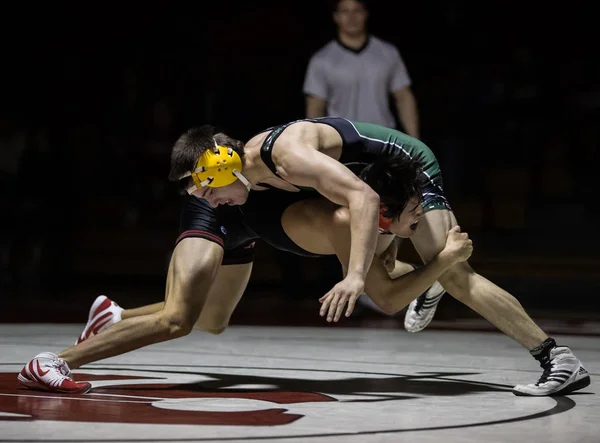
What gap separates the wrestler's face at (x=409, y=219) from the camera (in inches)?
185

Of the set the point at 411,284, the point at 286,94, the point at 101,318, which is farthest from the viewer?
the point at 286,94

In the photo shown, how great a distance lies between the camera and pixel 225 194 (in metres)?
4.77

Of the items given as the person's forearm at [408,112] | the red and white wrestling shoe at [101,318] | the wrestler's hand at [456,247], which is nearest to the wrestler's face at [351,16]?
the person's forearm at [408,112]

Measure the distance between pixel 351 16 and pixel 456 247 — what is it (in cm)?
289

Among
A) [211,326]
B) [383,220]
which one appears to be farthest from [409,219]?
[211,326]

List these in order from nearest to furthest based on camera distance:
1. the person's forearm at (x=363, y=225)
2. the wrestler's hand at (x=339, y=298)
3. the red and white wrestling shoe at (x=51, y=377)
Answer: the wrestler's hand at (x=339, y=298)
the person's forearm at (x=363, y=225)
the red and white wrestling shoe at (x=51, y=377)

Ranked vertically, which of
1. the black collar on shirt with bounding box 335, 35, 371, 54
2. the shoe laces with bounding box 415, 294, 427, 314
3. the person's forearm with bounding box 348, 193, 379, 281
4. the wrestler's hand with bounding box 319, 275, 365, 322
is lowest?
the shoe laces with bounding box 415, 294, 427, 314

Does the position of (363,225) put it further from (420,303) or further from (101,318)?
(101,318)

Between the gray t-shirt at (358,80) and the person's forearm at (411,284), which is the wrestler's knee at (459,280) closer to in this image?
the person's forearm at (411,284)

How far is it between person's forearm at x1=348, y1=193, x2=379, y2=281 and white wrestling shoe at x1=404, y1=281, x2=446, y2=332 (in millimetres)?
1020

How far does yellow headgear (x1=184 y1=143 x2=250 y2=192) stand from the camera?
4.66 metres

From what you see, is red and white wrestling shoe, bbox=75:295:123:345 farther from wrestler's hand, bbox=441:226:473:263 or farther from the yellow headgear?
wrestler's hand, bbox=441:226:473:263

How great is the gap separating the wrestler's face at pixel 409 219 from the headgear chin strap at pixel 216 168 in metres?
0.60

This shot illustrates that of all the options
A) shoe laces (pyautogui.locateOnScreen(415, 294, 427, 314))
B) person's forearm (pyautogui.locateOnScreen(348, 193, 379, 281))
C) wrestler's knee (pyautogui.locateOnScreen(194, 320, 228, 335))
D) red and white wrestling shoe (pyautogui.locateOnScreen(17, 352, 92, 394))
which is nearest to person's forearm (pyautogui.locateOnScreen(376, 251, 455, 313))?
person's forearm (pyautogui.locateOnScreen(348, 193, 379, 281))
